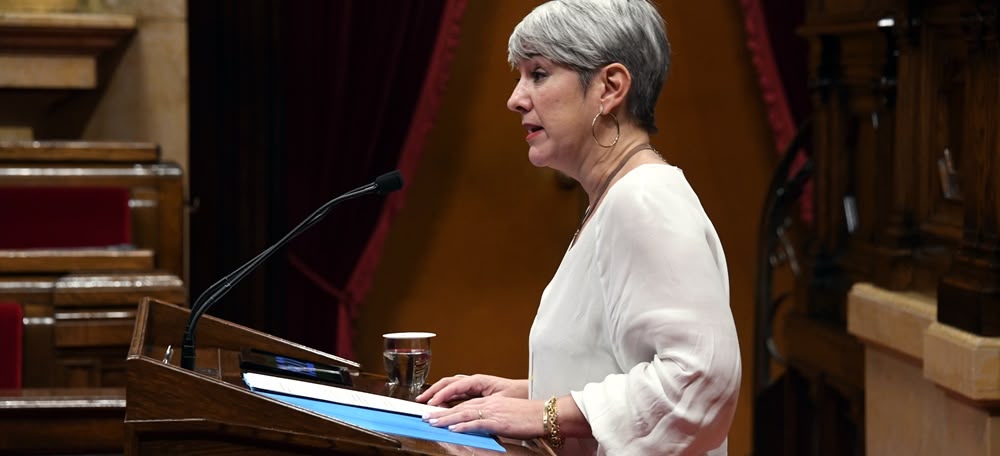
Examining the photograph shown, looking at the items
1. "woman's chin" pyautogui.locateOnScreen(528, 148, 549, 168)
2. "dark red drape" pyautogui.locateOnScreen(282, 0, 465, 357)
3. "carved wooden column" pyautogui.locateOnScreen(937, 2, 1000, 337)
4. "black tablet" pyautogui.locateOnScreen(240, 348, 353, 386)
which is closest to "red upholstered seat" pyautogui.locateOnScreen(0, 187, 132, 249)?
"dark red drape" pyautogui.locateOnScreen(282, 0, 465, 357)

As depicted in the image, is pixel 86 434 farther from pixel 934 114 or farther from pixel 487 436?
pixel 934 114

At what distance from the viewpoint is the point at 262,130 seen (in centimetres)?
477

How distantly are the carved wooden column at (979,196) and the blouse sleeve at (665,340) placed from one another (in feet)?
4.50

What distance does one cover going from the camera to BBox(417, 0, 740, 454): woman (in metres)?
1.64

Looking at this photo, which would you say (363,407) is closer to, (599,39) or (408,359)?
(408,359)

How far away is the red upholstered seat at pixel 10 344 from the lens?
329 centimetres

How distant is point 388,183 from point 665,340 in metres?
0.49

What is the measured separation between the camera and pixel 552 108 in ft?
5.88

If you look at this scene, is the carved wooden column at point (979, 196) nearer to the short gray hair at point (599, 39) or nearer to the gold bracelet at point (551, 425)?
the short gray hair at point (599, 39)

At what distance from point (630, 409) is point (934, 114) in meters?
2.04

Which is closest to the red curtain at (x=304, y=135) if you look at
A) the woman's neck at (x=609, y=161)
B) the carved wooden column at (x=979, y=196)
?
the carved wooden column at (x=979, y=196)

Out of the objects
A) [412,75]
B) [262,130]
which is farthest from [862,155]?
[262,130]

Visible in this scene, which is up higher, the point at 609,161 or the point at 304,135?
the point at 304,135

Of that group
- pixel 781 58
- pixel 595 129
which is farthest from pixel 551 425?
pixel 781 58
